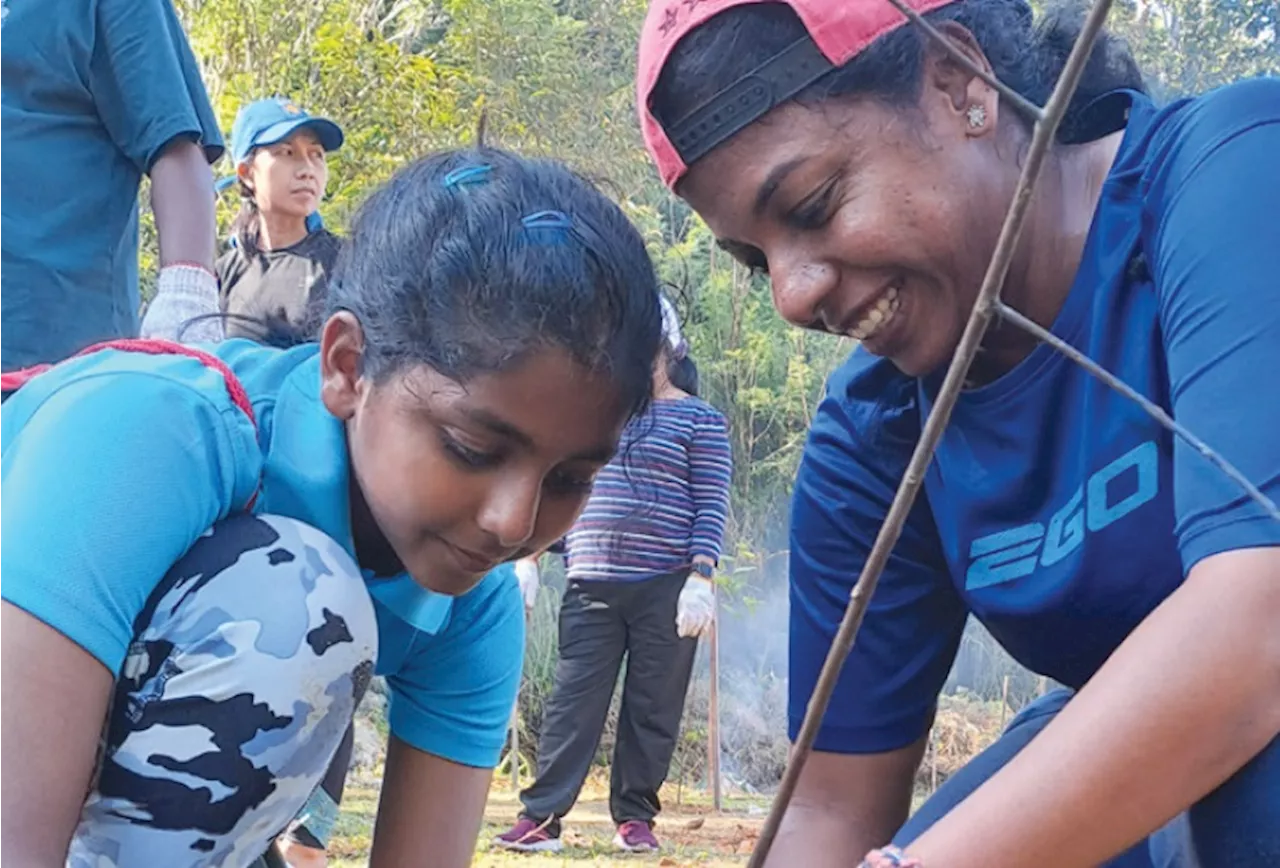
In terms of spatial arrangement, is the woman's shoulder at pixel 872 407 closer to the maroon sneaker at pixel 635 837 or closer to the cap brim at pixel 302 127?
the cap brim at pixel 302 127

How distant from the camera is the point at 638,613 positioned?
548 centimetres

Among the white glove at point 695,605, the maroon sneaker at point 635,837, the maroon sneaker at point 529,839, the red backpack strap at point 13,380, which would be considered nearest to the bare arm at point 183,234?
the red backpack strap at point 13,380

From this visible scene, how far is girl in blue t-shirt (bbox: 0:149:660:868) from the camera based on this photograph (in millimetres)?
1356

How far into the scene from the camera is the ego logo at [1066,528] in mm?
1376

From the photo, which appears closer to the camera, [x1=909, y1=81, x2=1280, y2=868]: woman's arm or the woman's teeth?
[x1=909, y1=81, x2=1280, y2=868]: woman's arm

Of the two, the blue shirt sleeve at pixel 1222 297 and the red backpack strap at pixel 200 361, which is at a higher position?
the blue shirt sleeve at pixel 1222 297

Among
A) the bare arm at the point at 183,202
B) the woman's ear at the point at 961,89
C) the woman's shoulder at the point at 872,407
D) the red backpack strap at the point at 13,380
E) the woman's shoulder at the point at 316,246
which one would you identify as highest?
the woman's ear at the point at 961,89

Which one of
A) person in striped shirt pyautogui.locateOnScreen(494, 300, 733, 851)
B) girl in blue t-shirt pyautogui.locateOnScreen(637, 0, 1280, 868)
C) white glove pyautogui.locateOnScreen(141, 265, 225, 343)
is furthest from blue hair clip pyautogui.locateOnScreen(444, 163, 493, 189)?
person in striped shirt pyautogui.locateOnScreen(494, 300, 733, 851)

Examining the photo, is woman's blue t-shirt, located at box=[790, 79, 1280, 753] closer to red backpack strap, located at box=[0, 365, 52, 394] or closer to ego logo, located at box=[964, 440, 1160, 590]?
ego logo, located at box=[964, 440, 1160, 590]

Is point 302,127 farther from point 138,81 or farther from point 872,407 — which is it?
point 872,407

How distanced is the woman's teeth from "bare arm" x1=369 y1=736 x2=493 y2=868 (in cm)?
78

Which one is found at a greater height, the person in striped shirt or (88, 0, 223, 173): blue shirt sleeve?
(88, 0, 223, 173): blue shirt sleeve

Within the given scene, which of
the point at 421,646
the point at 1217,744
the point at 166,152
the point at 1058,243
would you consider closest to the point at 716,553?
Result: the point at 166,152

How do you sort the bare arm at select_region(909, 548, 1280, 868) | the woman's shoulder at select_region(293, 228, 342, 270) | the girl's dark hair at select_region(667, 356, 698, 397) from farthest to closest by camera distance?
1. the girl's dark hair at select_region(667, 356, 698, 397)
2. the woman's shoulder at select_region(293, 228, 342, 270)
3. the bare arm at select_region(909, 548, 1280, 868)
